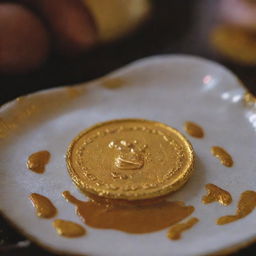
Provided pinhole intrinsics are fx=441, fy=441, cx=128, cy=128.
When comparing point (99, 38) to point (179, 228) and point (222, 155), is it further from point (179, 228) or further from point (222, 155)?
point (179, 228)

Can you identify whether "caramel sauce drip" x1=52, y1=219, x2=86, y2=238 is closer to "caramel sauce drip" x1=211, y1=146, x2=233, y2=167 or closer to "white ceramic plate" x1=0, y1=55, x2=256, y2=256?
"white ceramic plate" x1=0, y1=55, x2=256, y2=256

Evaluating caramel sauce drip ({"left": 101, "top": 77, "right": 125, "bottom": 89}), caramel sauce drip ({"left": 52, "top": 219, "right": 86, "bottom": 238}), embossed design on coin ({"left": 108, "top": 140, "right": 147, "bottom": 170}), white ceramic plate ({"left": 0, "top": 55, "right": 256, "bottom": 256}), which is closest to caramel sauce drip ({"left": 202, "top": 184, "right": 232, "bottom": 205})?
white ceramic plate ({"left": 0, "top": 55, "right": 256, "bottom": 256})

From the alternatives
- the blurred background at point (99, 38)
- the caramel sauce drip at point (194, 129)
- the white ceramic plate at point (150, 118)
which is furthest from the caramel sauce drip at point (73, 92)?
the caramel sauce drip at point (194, 129)

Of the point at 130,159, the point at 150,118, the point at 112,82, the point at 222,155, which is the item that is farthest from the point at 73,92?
the point at 222,155

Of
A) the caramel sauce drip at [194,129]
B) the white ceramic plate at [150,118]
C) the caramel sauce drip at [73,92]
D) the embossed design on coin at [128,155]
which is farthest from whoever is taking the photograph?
the caramel sauce drip at [73,92]

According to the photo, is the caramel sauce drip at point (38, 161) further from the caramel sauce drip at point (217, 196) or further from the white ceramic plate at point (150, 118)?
the caramel sauce drip at point (217, 196)

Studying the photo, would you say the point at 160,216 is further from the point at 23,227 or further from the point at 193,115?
the point at 193,115

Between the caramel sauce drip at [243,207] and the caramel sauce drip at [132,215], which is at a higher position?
the caramel sauce drip at [132,215]
